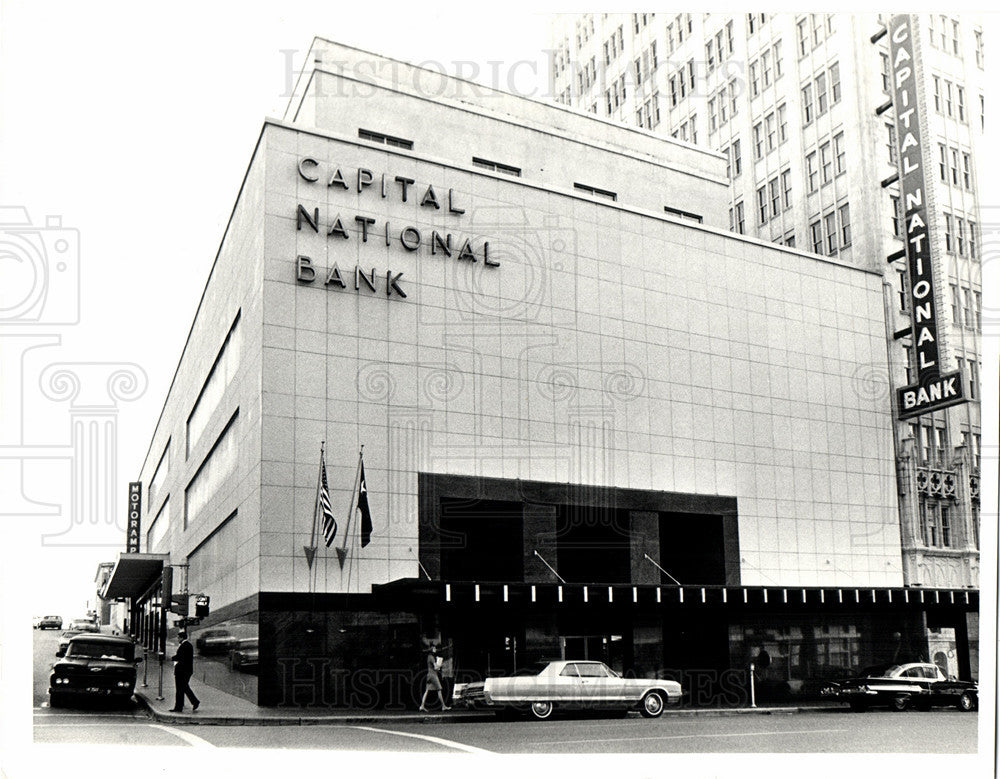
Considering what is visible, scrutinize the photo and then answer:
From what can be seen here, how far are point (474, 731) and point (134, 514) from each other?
3231 centimetres

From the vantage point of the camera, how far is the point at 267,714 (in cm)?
2070

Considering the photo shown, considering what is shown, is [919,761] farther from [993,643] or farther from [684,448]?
[684,448]

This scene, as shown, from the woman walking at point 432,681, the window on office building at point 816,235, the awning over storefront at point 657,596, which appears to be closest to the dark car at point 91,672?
the awning over storefront at point 657,596

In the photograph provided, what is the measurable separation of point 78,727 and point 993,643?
46.3 ft

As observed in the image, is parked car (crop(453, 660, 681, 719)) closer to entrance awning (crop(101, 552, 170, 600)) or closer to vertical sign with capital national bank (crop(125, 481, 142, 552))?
entrance awning (crop(101, 552, 170, 600))

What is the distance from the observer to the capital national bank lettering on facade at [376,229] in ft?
83.9

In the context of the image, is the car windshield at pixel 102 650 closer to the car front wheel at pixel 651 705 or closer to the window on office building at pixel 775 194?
the car front wheel at pixel 651 705

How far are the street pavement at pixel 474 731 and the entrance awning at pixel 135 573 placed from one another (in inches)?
537

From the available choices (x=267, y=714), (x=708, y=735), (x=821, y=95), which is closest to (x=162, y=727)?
(x=267, y=714)

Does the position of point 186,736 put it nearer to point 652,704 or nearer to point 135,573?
point 652,704

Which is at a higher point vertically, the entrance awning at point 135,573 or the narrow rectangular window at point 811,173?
the narrow rectangular window at point 811,173

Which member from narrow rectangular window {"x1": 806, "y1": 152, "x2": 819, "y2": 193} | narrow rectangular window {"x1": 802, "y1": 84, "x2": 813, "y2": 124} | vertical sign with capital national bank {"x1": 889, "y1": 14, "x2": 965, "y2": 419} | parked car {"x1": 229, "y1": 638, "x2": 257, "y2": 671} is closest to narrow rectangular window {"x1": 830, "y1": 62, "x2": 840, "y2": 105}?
narrow rectangular window {"x1": 802, "y1": 84, "x2": 813, "y2": 124}

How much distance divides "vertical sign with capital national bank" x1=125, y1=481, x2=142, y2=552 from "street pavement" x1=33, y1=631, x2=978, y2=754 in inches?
958

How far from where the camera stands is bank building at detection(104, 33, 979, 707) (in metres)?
24.5
